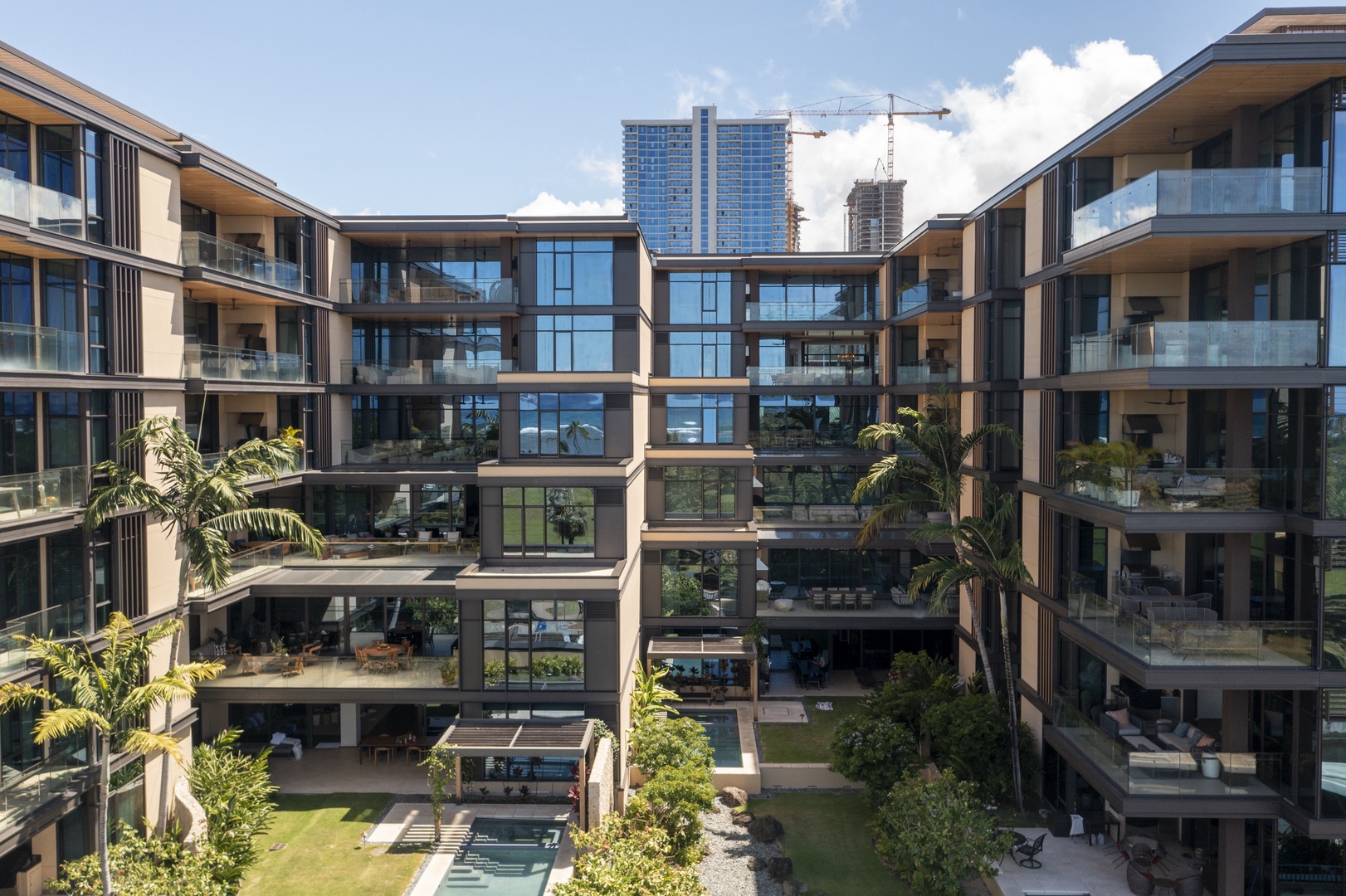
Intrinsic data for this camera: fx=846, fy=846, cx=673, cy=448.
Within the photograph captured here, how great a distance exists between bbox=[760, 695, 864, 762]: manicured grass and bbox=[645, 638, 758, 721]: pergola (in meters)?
1.14

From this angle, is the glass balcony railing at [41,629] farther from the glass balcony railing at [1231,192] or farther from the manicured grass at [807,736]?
the glass balcony railing at [1231,192]

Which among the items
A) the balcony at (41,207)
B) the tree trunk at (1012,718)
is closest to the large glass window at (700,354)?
the tree trunk at (1012,718)

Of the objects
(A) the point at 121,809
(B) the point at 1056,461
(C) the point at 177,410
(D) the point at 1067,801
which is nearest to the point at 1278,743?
(D) the point at 1067,801

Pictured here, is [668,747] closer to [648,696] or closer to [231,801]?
[648,696]

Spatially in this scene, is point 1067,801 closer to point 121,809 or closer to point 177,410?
point 121,809

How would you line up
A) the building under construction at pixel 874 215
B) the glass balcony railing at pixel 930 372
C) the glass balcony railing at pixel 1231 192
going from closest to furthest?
the glass balcony railing at pixel 1231 192, the glass balcony railing at pixel 930 372, the building under construction at pixel 874 215

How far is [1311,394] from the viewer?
1459cm

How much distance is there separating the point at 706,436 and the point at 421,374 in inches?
408

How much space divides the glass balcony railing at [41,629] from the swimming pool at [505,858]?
900cm

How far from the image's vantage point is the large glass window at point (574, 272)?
88.2 feet

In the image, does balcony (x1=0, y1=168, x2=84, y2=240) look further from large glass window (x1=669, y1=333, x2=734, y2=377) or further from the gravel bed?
large glass window (x1=669, y1=333, x2=734, y2=377)

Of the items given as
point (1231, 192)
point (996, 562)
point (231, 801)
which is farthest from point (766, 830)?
point (1231, 192)

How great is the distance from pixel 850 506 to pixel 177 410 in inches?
868

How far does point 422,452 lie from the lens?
27.6m
